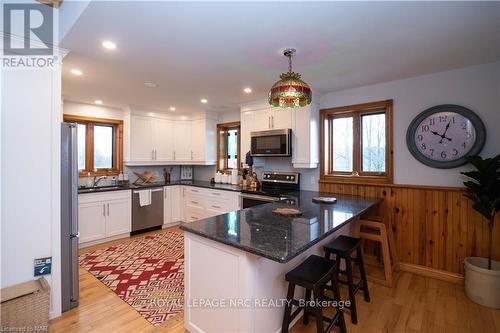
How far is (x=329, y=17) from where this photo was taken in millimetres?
1676

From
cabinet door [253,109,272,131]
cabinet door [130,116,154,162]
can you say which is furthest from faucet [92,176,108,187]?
cabinet door [253,109,272,131]

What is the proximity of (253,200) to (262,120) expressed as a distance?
4.24 feet

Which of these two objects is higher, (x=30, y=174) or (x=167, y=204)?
(x=30, y=174)

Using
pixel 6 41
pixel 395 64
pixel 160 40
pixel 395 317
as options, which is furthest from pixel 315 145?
pixel 6 41

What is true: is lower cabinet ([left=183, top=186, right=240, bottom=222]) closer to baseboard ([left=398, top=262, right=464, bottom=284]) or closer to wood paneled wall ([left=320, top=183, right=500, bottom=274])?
wood paneled wall ([left=320, top=183, right=500, bottom=274])

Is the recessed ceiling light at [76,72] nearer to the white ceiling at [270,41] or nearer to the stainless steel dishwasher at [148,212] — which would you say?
the white ceiling at [270,41]

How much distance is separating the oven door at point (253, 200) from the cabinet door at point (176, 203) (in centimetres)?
166

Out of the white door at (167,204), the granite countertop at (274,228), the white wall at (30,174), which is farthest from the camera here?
the white door at (167,204)

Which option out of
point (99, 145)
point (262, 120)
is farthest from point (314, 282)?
point (99, 145)

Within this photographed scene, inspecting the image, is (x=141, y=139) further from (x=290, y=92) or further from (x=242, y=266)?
(x=242, y=266)

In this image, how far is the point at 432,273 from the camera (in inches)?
113

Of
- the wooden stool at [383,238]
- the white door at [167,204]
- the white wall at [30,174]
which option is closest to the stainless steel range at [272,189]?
the wooden stool at [383,238]

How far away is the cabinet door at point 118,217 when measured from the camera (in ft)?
13.1

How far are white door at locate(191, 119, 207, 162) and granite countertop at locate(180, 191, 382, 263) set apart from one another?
281cm
